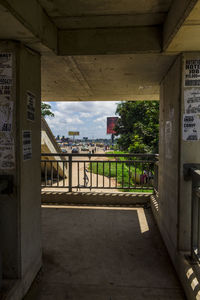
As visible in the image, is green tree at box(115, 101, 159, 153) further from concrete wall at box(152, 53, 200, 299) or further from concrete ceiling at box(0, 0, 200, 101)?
concrete wall at box(152, 53, 200, 299)

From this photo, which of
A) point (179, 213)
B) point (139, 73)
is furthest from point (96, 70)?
point (179, 213)

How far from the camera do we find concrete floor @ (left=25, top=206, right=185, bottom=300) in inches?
83.5

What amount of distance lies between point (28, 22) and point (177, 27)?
1.29 meters

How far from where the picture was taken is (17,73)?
1.95 meters

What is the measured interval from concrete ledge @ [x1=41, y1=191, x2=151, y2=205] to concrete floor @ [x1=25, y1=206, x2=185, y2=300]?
29.5 inches

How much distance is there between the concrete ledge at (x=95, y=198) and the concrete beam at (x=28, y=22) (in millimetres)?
3583

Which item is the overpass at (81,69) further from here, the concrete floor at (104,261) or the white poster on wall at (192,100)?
the concrete floor at (104,261)

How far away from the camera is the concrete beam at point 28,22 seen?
146 centimetres

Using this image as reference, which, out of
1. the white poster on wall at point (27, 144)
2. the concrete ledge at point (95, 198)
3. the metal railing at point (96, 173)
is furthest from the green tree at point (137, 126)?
the white poster on wall at point (27, 144)

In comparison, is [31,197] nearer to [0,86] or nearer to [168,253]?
[0,86]

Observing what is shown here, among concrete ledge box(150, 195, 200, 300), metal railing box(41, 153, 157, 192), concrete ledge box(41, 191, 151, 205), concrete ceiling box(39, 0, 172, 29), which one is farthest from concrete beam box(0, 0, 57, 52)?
concrete ledge box(41, 191, 151, 205)

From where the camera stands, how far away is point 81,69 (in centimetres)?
284

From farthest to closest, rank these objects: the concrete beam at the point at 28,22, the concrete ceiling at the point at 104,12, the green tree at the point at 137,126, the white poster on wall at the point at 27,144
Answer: the green tree at the point at 137,126 → the white poster on wall at the point at 27,144 → the concrete ceiling at the point at 104,12 → the concrete beam at the point at 28,22

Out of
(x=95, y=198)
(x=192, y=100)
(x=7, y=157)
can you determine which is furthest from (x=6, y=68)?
(x=95, y=198)
